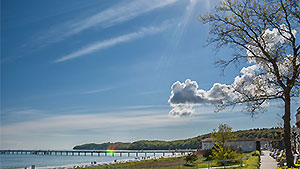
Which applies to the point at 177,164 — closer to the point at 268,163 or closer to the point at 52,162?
the point at 268,163

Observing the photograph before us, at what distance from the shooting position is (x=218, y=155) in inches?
1275

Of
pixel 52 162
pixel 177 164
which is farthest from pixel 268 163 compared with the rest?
pixel 52 162

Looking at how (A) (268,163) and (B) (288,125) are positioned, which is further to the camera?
(A) (268,163)

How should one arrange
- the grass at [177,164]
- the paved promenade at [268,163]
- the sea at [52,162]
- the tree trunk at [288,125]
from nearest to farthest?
the tree trunk at [288,125], the grass at [177,164], the paved promenade at [268,163], the sea at [52,162]

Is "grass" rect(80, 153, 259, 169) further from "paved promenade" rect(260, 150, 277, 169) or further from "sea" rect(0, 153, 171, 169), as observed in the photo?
"sea" rect(0, 153, 171, 169)

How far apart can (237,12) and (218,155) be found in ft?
74.4

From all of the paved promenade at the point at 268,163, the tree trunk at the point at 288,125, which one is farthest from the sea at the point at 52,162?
the tree trunk at the point at 288,125

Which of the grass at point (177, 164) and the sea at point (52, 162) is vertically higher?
the grass at point (177, 164)

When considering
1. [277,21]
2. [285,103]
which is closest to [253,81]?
[285,103]

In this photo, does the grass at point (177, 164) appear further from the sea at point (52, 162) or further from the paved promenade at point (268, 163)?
the sea at point (52, 162)

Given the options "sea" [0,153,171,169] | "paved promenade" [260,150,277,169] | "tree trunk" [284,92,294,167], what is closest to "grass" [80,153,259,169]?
"paved promenade" [260,150,277,169]

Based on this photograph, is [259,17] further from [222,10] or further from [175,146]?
[175,146]

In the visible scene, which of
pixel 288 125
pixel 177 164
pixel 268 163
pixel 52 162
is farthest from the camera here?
pixel 52 162

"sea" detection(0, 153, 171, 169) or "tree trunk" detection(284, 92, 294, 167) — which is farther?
"sea" detection(0, 153, 171, 169)
